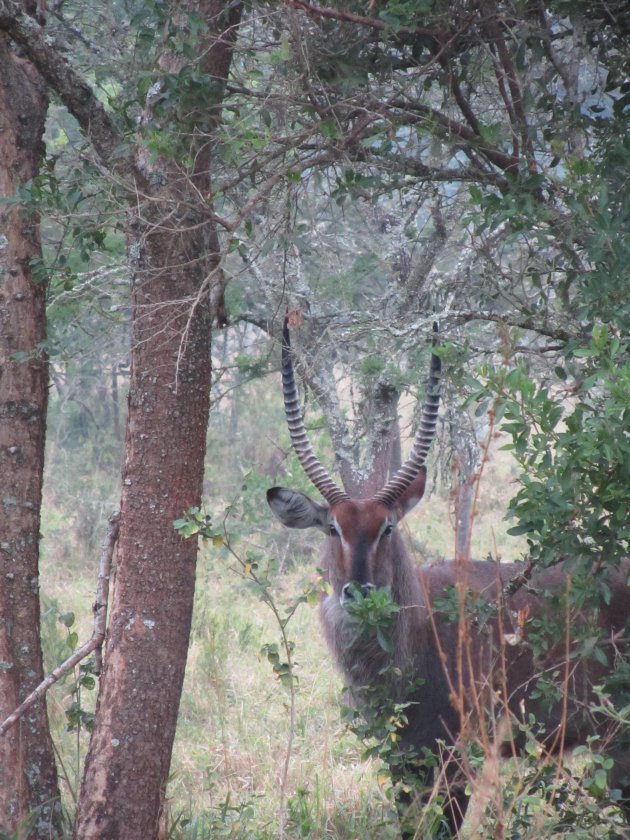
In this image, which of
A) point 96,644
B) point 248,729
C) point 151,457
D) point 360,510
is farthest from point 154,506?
point 248,729

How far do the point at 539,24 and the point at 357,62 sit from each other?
721mm

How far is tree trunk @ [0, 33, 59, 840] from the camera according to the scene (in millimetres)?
4039

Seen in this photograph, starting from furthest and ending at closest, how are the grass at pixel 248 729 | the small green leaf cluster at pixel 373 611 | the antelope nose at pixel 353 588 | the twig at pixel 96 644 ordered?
the grass at pixel 248 729, the antelope nose at pixel 353 588, the small green leaf cluster at pixel 373 611, the twig at pixel 96 644

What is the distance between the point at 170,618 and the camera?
12.8 feet

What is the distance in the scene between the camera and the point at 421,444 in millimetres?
4848

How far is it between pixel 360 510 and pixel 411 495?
1.17ft

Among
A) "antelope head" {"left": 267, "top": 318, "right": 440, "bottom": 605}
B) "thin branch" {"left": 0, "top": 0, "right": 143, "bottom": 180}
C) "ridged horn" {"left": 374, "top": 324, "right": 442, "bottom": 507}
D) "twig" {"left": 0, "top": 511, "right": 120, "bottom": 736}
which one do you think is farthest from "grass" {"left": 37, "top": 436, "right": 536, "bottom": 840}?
"thin branch" {"left": 0, "top": 0, "right": 143, "bottom": 180}

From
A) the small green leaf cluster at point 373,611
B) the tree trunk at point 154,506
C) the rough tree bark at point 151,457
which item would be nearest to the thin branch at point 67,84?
the rough tree bark at point 151,457

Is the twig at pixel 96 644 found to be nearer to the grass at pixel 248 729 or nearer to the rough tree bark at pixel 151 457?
the rough tree bark at pixel 151 457

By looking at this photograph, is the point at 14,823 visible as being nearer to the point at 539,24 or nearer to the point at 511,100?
the point at 511,100

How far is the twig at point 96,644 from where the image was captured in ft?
12.3

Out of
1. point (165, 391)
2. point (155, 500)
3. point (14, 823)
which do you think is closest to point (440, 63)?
point (165, 391)

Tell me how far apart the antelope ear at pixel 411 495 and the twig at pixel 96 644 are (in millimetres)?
1577

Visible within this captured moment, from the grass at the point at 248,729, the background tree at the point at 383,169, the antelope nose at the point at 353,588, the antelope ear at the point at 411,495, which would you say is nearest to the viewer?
the background tree at the point at 383,169
